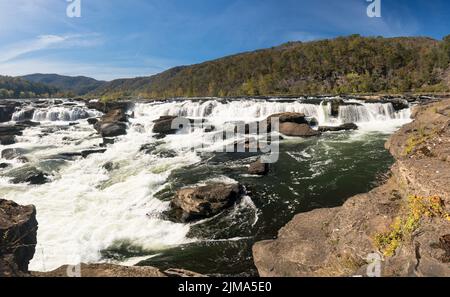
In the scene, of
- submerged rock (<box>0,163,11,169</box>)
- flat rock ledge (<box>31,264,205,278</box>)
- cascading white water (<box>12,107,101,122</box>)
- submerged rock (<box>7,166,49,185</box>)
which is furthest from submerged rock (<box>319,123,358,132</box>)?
cascading white water (<box>12,107,101,122</box>)

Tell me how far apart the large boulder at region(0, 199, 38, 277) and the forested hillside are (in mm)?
71021

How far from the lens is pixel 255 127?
3125 centimetres

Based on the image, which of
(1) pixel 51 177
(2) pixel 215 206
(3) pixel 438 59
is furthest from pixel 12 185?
(3) pixel 438 59

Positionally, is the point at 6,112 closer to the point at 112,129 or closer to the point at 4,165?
the point at 112,129

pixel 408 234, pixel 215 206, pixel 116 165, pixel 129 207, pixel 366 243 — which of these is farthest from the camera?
pixel 116 165

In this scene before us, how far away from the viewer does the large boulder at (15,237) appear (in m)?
6.38

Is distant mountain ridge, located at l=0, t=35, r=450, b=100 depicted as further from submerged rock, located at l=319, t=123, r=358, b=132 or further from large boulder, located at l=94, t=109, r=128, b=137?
large boulder, located at l=94, t=109, r=128, b=137

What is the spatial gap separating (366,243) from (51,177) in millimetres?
18303

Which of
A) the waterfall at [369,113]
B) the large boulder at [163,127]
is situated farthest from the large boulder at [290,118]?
the large boulder at [163,127]

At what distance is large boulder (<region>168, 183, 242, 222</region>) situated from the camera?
12.2 m

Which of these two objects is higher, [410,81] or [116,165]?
[410,81]

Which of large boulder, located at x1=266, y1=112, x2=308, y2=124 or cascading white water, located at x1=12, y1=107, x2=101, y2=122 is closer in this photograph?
large boulder, located at x1=266, y1=112, x2=308, y2=124

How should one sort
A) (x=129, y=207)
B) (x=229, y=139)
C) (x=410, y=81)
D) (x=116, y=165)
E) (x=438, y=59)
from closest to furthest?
(x=129, y=207) < (x=116, y=165) < (x=229, y=139) < (x=410, y=81) < (x=438, y=59)
